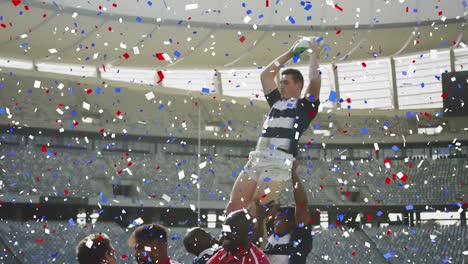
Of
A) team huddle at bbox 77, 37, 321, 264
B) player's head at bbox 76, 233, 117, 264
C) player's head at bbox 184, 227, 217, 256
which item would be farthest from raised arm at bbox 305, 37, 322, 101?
player's head at bbox 76, 233, 117, 264

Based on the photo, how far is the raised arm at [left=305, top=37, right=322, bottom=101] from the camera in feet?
17.9

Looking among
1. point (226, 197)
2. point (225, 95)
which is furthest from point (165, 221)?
point (225, 95)

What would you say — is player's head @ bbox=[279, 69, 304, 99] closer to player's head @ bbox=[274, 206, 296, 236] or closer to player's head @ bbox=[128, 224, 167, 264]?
player's head @ bbox=[274, 206, 296, 236]

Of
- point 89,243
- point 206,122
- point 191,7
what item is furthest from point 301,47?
point 206,122

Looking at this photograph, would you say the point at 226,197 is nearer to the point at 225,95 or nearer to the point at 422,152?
the point at 225,95

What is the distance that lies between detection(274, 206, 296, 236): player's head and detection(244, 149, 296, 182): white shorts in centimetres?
27

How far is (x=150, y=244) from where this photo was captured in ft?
14.2

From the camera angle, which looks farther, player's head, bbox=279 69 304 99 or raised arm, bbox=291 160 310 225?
player's head, bbox=279 69 304 99

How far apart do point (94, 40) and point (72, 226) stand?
7010 mm

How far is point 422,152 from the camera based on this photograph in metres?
36.4

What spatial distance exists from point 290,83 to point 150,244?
6.39 feet

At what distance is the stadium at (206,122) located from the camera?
24750mm

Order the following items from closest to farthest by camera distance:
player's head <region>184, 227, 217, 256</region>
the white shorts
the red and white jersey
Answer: the red and white jersey < player's head <region>184, 227, 217, 256</region> < the white shorts

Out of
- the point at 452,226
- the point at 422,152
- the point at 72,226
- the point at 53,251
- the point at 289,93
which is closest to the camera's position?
the point at 289,93
